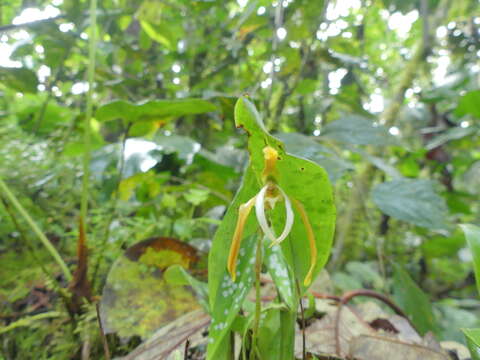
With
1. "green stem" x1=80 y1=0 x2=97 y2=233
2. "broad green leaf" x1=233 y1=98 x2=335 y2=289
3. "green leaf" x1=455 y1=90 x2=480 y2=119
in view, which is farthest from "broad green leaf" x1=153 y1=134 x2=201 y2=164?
"green leaf" x1=455 y1=90 x2=480 y2=119

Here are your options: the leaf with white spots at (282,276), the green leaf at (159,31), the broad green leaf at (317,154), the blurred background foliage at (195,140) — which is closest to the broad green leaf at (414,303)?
the blurred background foliage at (195,140)

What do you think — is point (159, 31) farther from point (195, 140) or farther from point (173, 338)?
point (173, 338)

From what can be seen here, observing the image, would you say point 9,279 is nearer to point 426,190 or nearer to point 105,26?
point 105,26

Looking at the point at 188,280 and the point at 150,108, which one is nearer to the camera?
the point at 188,280

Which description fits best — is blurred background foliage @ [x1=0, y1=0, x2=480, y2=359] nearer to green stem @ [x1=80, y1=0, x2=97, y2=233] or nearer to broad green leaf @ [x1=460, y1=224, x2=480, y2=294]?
green stem @ [x1=80, y1=0, x2=97, y2=233]

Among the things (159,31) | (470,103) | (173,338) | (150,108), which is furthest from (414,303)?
(159,31)

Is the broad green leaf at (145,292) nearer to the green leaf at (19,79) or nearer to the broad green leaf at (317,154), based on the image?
the broad green leaf at (317,154)
